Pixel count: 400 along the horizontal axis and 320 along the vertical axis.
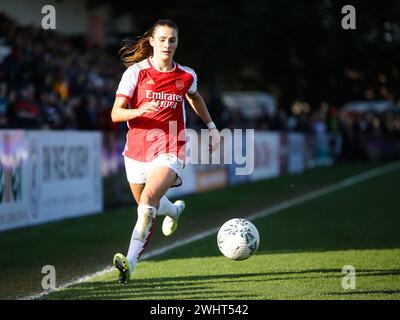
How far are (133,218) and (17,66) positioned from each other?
570 centimetres

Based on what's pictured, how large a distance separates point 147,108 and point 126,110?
0.26 m

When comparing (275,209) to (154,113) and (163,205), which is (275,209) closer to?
(163,205)

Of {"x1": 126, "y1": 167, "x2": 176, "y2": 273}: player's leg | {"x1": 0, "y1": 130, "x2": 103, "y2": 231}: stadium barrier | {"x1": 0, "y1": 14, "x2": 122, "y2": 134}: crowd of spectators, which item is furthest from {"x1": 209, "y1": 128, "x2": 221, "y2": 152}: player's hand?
{"x1": 0, "y1": 14, "x2": 122, "y2": 134}: crowd of spectators

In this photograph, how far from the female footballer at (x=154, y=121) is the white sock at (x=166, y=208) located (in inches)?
24.5

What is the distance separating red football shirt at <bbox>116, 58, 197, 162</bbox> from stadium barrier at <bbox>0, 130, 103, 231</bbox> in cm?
489

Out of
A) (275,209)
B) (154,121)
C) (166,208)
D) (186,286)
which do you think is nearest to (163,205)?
(166,208)

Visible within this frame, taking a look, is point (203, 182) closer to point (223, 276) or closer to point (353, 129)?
point (223, 276)

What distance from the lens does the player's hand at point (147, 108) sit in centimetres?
761

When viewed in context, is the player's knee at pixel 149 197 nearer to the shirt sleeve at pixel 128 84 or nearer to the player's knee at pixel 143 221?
the player's knee at pixel 143 221

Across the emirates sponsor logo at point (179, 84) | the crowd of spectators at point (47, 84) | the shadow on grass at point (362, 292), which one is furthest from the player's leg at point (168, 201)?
the crowd of spectators at point (47, 84)

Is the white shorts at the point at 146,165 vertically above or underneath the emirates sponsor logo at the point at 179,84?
underneath

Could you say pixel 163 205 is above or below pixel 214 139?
below

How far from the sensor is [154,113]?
8.16 meters

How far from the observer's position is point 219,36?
3891 centimetres
